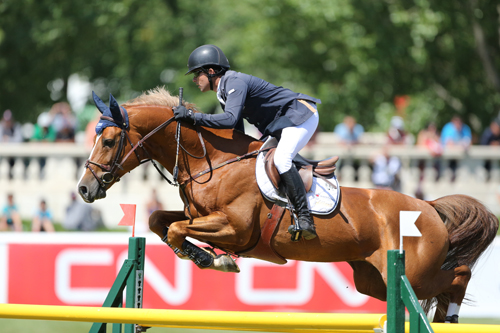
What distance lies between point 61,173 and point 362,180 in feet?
18.5

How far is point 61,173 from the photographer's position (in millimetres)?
11602

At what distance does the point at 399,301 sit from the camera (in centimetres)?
377

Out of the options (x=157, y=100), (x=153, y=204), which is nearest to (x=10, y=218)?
(x=153, y=204)

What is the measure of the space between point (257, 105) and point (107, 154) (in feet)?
3.83

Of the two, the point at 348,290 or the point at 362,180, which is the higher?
the point at 362,180

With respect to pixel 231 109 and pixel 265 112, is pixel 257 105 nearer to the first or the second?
pixel 265 112

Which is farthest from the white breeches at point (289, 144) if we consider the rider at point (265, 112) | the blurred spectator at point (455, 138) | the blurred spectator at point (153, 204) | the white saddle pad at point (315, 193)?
the blurred spectator at point (455, 138)

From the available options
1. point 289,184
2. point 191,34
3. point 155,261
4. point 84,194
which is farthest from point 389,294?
point 191,34

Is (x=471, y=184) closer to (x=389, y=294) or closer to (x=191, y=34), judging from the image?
(x=389, y=294)

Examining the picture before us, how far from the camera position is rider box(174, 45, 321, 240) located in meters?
4.40

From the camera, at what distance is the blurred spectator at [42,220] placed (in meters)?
10.2

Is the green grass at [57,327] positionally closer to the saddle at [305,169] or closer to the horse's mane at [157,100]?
the saddle at [305,169]

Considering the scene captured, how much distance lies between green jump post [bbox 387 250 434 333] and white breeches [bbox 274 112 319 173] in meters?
1.05

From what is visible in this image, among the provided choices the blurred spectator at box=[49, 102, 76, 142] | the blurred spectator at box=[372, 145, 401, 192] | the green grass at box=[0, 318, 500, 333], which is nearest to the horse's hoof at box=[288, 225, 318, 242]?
the green grass at box=[0, 318, 500, 333]
